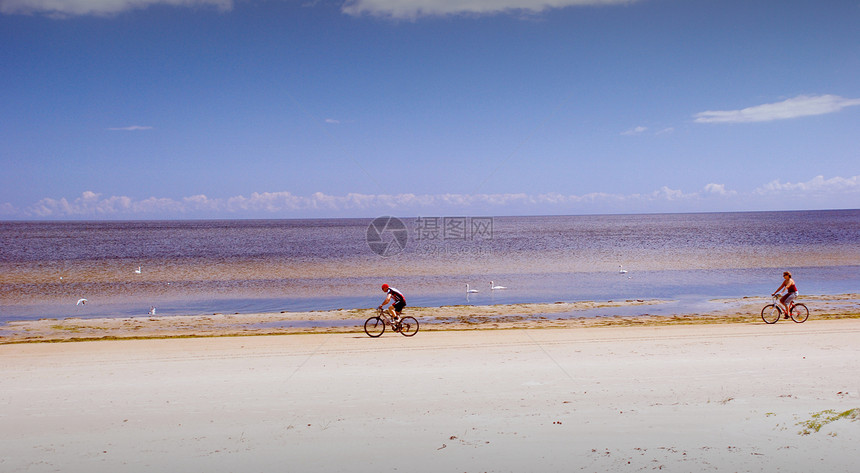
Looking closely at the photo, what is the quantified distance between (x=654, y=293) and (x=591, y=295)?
11.3 ft

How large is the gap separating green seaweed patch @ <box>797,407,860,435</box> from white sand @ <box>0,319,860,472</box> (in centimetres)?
13

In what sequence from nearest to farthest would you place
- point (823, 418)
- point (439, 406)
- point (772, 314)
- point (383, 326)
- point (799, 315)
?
point (823, 418) → point (439, 406) → point (383, 326) → point (799, 315) → point (772, 314)

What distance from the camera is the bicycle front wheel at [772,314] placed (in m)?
19.2

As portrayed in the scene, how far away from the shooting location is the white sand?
7.80 meters

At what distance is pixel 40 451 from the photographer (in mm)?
8312

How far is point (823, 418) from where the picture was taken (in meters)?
8.80

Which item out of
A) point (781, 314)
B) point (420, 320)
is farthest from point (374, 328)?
point (781, 314)

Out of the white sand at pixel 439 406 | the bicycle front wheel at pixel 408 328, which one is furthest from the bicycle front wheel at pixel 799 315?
the bicycle front wheel at pixel 408 328

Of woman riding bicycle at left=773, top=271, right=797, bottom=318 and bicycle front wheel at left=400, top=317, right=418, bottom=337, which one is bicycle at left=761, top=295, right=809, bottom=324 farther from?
bicycle front wheel at left=400, top=317, right=418, bottom=337

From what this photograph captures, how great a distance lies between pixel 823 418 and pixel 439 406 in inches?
246

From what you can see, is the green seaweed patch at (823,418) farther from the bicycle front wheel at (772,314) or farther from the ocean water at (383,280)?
the ocean water at (383,280)

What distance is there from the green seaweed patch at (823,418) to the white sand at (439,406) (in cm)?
13

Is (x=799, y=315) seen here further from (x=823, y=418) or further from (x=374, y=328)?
(x=374, y=328)

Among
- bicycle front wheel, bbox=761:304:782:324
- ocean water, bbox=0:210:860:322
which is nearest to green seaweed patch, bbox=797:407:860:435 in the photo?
bicycle front wheel, bbox=761:304:782:324
